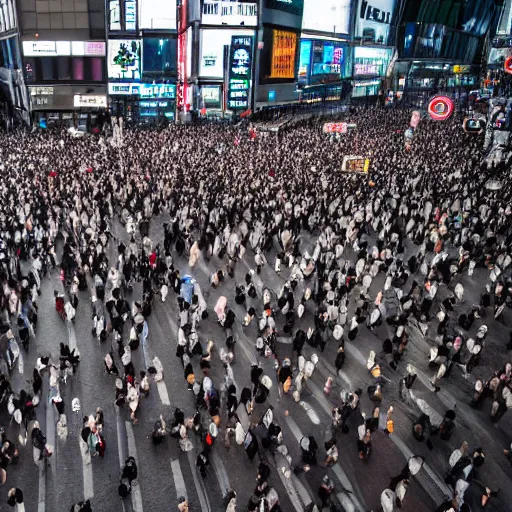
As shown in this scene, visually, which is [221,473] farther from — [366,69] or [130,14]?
[366,69]

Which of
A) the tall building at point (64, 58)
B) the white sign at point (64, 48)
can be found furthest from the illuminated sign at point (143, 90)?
the white sign at point (64, 48)

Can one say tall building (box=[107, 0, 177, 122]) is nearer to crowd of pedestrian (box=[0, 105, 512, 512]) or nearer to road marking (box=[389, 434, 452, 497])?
crowd of pedestrian (box=[0, 105, 512, 512])

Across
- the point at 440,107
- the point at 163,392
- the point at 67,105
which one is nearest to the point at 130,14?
the point at 67,105

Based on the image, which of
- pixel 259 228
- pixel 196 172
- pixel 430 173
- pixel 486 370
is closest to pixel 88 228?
pixel 259 228

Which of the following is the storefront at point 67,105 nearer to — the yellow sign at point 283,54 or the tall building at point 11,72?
the tall building at point 11,72

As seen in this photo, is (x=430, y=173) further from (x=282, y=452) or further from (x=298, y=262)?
(x=282, y=452)

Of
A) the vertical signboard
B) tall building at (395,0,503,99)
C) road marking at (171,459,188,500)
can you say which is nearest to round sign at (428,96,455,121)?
the vertical signboard

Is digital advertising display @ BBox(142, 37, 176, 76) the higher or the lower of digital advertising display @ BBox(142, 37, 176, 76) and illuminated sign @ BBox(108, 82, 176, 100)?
the higher
